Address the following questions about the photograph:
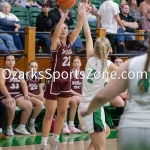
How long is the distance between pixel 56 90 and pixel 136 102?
5.42 m

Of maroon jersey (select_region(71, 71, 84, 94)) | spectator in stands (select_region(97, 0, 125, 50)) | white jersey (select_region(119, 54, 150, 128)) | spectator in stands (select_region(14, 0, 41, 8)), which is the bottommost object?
maroon jersey (select_region(71, 71, 84, 94))

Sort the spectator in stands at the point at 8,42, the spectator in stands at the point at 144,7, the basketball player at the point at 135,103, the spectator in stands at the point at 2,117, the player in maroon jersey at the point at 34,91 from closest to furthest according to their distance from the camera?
1. the basketball player at the point at 135,103
2. the spectator in stands at the point at 2,117
3. the player in maroon jersey at the point at 34,91
4. the spectator in stands at the point at 8,42
5. the spectator in stands at the point at 144,7

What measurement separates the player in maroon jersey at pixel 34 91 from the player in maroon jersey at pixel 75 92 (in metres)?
0.58

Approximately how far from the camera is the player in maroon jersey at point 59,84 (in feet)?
31.5

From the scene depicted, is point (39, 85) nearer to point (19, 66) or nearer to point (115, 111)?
point (19, 66)

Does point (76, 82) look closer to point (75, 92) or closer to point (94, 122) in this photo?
point (75, 92)

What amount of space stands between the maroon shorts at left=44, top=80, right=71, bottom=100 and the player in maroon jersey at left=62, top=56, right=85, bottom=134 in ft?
6.81

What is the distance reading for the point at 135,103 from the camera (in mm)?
4387

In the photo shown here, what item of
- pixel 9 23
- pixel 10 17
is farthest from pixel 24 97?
pixel 10 17

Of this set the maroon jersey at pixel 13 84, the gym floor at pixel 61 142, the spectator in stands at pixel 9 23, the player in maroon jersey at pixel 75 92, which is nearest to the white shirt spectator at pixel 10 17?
the spectator in stands at pixel 9 23

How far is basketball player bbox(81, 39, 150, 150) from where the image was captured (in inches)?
169

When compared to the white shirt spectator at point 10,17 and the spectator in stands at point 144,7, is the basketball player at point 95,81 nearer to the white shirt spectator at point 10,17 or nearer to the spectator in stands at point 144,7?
the white shirt spectator at point 10,17

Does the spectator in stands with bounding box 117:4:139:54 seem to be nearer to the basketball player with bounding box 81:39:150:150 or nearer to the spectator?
the spectator

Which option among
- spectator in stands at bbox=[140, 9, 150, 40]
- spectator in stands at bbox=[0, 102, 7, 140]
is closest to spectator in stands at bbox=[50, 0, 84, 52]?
spectator in stands at bbox=[140, 9, 150, 40]
